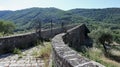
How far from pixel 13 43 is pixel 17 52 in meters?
0.75

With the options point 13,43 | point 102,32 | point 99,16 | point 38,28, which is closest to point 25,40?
point 13,43

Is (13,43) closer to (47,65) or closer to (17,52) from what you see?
(17,52)

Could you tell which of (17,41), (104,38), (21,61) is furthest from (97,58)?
(104,38)

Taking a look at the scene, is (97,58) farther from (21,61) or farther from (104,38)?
(104,38)

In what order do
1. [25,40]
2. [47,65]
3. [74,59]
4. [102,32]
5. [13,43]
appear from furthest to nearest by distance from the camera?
[102,32], [25,40], [13,43], [47,65], [74,59]

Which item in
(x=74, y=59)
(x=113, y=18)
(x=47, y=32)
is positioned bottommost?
(x=113, y=18)

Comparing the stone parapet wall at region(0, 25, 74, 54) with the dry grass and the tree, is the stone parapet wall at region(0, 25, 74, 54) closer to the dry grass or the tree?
the dry grass

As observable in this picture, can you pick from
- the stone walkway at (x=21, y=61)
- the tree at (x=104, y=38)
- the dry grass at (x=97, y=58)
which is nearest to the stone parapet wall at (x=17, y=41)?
the stone walkway at (x=21, y=61)

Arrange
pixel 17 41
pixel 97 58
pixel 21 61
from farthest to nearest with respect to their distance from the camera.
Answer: pixel 97 58 → pixel 17 41 → pixel 21 61

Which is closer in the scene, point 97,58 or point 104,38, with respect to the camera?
point 97,58

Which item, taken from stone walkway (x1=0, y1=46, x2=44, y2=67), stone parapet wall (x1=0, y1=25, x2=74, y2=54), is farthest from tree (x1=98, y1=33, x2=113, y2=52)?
stone walkway (x1=0, y1=46, x2=44, y2=67)

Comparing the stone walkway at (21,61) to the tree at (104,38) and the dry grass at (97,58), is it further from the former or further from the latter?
the tree at (104,38)

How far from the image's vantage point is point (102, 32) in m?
22.7

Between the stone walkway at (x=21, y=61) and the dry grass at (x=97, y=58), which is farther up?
the stone walkway at (x=21, y=61)
